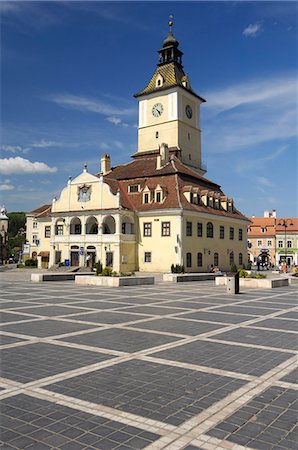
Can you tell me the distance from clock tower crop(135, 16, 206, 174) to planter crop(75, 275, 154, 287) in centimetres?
3097

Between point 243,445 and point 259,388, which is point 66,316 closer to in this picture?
point 259,388

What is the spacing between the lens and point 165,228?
45500 millimetres

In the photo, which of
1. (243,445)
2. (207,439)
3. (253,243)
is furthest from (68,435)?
(253,243)

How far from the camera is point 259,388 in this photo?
6.91m

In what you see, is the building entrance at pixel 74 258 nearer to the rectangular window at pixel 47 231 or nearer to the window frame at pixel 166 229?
the rectangular window at pixel 47 231

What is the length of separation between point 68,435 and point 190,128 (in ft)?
195

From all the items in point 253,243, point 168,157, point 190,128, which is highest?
point 190,128

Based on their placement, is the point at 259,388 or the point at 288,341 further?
the point at 288,341

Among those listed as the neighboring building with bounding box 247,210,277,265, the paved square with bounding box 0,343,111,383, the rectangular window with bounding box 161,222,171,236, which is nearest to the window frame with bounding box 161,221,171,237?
the rectangular window with bounding box 161,222,171,236

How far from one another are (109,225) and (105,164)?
51.9 ft

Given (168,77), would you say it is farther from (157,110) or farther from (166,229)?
(166,229)

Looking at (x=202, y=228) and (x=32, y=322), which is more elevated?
(x=202, y=228)

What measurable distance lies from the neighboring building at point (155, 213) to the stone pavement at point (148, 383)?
31.8 m

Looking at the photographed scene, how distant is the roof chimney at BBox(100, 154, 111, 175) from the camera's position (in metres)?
61.9
